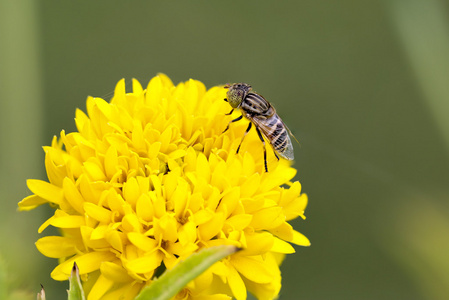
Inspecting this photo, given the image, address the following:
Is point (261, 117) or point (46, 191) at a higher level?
point (261, 117)

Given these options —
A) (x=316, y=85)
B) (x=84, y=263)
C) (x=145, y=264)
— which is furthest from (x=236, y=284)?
(x=316, y=85)

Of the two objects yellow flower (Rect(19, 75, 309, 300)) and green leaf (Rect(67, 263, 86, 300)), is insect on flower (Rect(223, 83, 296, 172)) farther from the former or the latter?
green leaf (Rect(67, 263, 86, 300))

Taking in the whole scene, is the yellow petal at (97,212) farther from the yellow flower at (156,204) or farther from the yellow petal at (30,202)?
the yellow petal at (30,202)

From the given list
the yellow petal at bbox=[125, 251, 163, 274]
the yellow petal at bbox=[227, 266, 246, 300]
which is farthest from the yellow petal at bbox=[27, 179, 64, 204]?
the yellow petal at bbox=[227, 266, 246, 300]


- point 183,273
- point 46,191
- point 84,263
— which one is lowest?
point 84,263

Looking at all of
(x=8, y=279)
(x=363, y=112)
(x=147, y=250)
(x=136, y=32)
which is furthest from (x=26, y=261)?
(x=363, y=112)

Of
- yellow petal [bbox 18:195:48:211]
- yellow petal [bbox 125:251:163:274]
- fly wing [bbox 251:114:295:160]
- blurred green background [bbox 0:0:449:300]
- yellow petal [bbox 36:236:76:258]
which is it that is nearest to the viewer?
yellow petal [bbox 125:251:163:274]

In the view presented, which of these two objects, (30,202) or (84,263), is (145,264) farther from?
(30,202)
